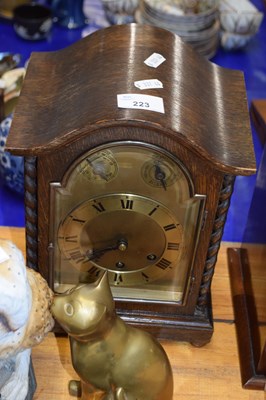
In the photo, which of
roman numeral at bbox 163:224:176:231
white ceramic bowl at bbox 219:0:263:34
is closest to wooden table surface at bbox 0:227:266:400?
roman numeral at bbox 163:224:176:231

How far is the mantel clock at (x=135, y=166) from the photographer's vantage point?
3.42ft

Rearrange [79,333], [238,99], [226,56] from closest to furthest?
[79,333]
[238,99]
[226,56]

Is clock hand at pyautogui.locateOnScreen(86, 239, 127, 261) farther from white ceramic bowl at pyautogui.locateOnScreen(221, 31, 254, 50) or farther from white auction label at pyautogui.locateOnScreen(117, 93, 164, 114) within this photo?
white ceramic bowl at pyautogui.locateOnScreen(221, 31, 254, 50)

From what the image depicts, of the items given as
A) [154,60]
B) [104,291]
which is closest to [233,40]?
[154,60]

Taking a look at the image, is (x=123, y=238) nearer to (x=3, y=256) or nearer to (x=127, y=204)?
(x=127, y=204)

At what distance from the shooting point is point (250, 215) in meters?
1.42

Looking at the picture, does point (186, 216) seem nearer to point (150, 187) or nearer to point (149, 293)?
point (150, 187)

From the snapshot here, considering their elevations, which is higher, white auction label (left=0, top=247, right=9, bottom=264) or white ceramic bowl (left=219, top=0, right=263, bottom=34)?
white auction label (left=0, top=247, right=9, bottom=264)

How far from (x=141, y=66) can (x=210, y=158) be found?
210 mm

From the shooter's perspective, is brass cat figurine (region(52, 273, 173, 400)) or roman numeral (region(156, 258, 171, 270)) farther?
roman numeral (region(156, 258, 171, 270))

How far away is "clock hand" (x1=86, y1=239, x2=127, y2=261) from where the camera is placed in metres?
1.16

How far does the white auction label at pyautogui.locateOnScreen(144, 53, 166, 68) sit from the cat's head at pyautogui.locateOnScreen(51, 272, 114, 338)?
38 centimetres

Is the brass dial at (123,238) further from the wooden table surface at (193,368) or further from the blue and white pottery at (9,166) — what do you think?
the blue and white pottery at (9,166)

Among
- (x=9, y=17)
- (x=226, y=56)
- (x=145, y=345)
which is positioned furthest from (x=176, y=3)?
(x=145, y=345)
